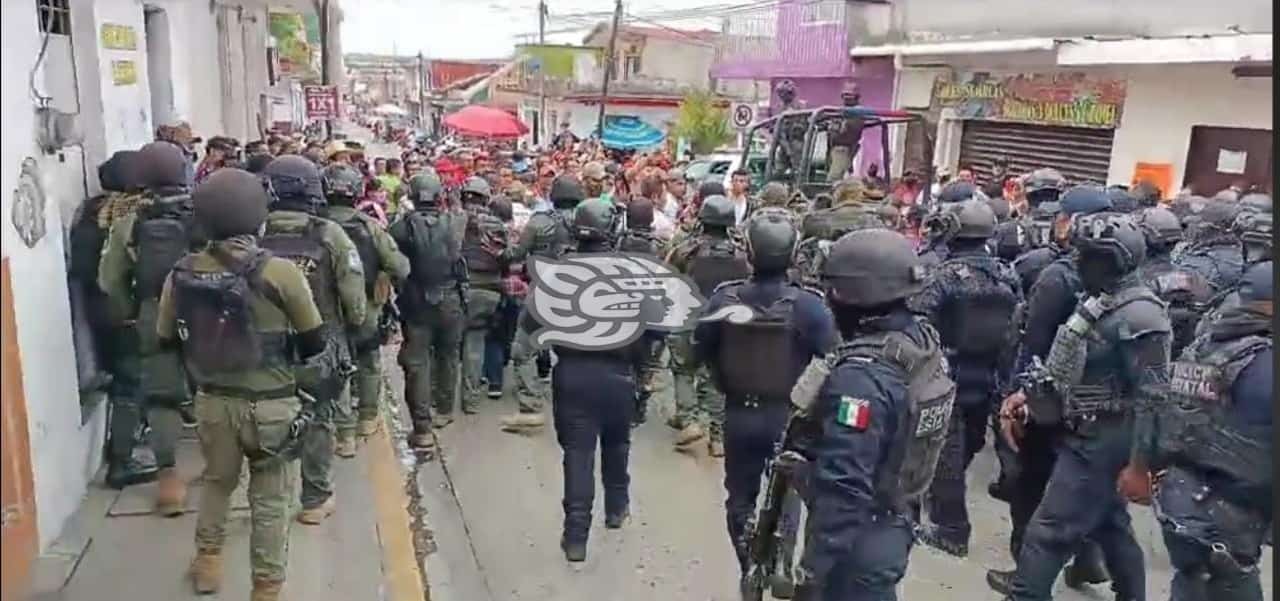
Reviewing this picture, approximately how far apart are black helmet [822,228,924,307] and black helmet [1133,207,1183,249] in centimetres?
242

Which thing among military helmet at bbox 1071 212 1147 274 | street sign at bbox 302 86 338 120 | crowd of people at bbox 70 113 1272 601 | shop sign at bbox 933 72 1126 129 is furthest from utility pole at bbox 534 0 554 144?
military helmet at bbox 1071 212 1147 274

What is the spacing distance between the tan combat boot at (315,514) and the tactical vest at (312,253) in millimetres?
959

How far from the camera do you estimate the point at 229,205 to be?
3.72m

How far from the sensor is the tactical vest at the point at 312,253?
476cm

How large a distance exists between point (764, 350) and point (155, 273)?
2.82 meters

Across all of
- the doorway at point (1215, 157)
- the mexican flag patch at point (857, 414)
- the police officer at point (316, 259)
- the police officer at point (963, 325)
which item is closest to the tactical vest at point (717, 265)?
the police officer at point (963, 325)

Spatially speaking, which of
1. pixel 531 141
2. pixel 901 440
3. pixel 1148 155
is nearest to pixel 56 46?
pixel 901 440

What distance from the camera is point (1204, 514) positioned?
10.8 ft

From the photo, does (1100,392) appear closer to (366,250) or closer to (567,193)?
(567,193)

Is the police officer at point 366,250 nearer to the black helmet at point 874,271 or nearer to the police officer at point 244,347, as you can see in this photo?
the police officer at point 244,347

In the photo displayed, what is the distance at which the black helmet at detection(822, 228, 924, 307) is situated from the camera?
3.11 m

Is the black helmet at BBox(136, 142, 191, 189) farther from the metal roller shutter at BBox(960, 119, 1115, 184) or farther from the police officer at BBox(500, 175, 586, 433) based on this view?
the metal roller shutter at BBox(960, 119, 1115, 184)

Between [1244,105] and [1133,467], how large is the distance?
8.18 m

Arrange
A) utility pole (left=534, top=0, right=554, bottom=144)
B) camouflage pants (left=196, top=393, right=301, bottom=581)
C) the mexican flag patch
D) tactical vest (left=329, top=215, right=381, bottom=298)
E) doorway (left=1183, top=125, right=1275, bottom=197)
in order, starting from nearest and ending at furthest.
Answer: the mexican flag patch, camouflage pants (left=196, top=393, right=301, bottom=581), tactical vest (left=329, top=215, right=381, bottom=298), doorway (left=1183, top=125, right=1275, bottom=197), utility pole (left=534, top=0, right=554, bottom=144)
